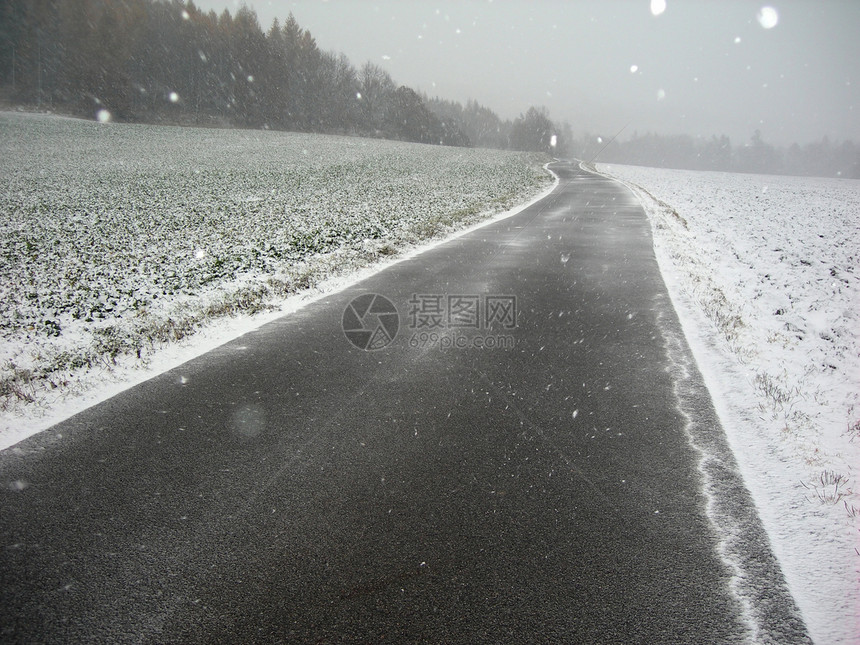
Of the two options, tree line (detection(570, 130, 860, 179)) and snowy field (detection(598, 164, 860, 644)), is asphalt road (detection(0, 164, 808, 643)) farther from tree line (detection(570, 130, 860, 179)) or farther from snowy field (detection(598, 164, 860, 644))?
tree line (detection(570, 130, 860, 179))

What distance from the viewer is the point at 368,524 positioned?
9.20 feet

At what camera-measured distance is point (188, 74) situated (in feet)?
202

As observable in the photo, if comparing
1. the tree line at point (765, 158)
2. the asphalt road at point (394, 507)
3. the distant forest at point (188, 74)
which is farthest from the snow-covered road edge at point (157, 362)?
the tree line at point (765, 158)

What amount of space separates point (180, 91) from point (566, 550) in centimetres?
7179

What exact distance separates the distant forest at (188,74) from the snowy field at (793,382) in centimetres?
6405

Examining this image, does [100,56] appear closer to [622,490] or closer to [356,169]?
[356,169]

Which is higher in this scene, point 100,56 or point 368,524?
point 100,56

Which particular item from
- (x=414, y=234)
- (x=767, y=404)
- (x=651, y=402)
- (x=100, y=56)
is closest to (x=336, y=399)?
(x=651, y=402)

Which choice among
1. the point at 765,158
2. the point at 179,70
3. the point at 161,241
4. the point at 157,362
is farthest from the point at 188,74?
the point at 765,158

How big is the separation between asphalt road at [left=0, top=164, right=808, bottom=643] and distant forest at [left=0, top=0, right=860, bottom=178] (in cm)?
6412

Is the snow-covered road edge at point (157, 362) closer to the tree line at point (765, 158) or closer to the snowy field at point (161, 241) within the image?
the snowy field at point (161, 241)

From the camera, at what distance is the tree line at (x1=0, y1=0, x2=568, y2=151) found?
53.5 m

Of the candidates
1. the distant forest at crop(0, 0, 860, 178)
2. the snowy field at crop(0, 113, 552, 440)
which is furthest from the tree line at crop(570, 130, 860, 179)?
the snowy field at crop(0, 113, 552, 440)

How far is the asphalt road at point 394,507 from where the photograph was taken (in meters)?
2.21
